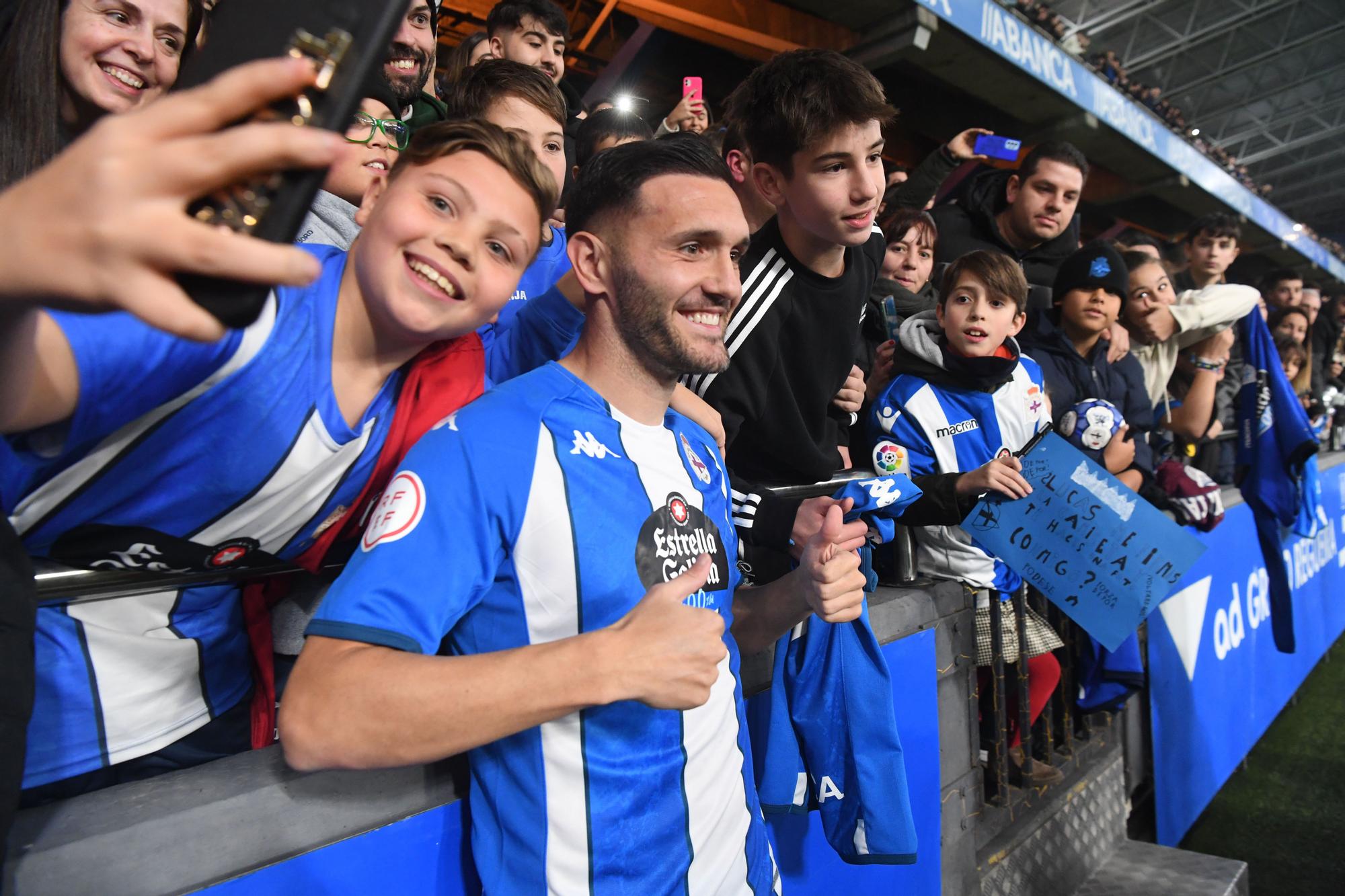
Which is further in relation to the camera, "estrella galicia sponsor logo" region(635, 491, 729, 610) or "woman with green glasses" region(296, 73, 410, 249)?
"woman with green glasses" region(296, 73, 410, 249)

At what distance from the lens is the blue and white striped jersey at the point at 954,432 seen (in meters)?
2.29

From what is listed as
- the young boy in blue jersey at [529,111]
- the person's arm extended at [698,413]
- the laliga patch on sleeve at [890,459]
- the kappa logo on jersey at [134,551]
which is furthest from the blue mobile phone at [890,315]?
the kappa logo on jersey at [134,551]

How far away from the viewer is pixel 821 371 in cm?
199

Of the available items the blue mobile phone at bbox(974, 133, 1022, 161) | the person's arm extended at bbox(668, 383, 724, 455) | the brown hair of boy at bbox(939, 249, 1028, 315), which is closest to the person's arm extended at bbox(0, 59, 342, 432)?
the person's arm extended at bbox(668, 383, 724, 455)

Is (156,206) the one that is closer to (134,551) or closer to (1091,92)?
(134,551)

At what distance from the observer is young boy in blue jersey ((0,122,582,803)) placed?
2.84 feet

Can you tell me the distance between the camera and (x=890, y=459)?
2.17m

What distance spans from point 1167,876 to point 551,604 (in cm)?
264

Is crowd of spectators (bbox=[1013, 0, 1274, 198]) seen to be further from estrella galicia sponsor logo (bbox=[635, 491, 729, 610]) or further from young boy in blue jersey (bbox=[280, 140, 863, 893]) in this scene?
estrella galicia sponsor logo (bbox=[635, 491, 729, 610])

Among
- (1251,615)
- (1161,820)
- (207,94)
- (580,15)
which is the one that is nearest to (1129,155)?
(580,15)

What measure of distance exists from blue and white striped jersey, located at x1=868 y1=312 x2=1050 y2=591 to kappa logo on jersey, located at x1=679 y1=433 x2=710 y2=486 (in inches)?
41.2

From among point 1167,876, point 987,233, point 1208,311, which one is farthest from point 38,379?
point 1208,311

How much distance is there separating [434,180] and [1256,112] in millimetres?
25088

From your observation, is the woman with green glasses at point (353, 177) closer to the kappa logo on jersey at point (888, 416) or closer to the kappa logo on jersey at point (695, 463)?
the kappa logo on jersey at point (695, 463)
